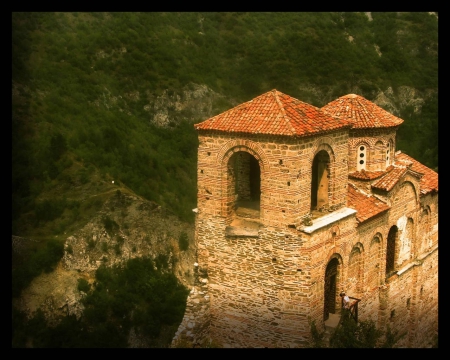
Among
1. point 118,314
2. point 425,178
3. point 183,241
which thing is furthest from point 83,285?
Result: point 425,178

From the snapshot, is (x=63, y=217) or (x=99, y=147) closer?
(x=63, y=217)

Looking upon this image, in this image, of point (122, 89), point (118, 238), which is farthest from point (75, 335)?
point (122, 89)

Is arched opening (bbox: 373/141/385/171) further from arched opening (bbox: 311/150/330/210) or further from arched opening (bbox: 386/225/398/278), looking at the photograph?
arched opening (bbox: 311/150/330/210)

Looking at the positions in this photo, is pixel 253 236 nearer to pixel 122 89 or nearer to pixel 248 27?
pixel 122 89

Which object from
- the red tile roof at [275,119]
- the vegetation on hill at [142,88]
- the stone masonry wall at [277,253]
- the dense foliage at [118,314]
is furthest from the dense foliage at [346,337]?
the vegetation on hill at [142,88]

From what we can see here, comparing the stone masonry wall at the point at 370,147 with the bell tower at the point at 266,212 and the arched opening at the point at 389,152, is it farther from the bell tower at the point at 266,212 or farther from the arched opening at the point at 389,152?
the bell tower at the point at 266,212

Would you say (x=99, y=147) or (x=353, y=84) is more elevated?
(x=353, y=84)
